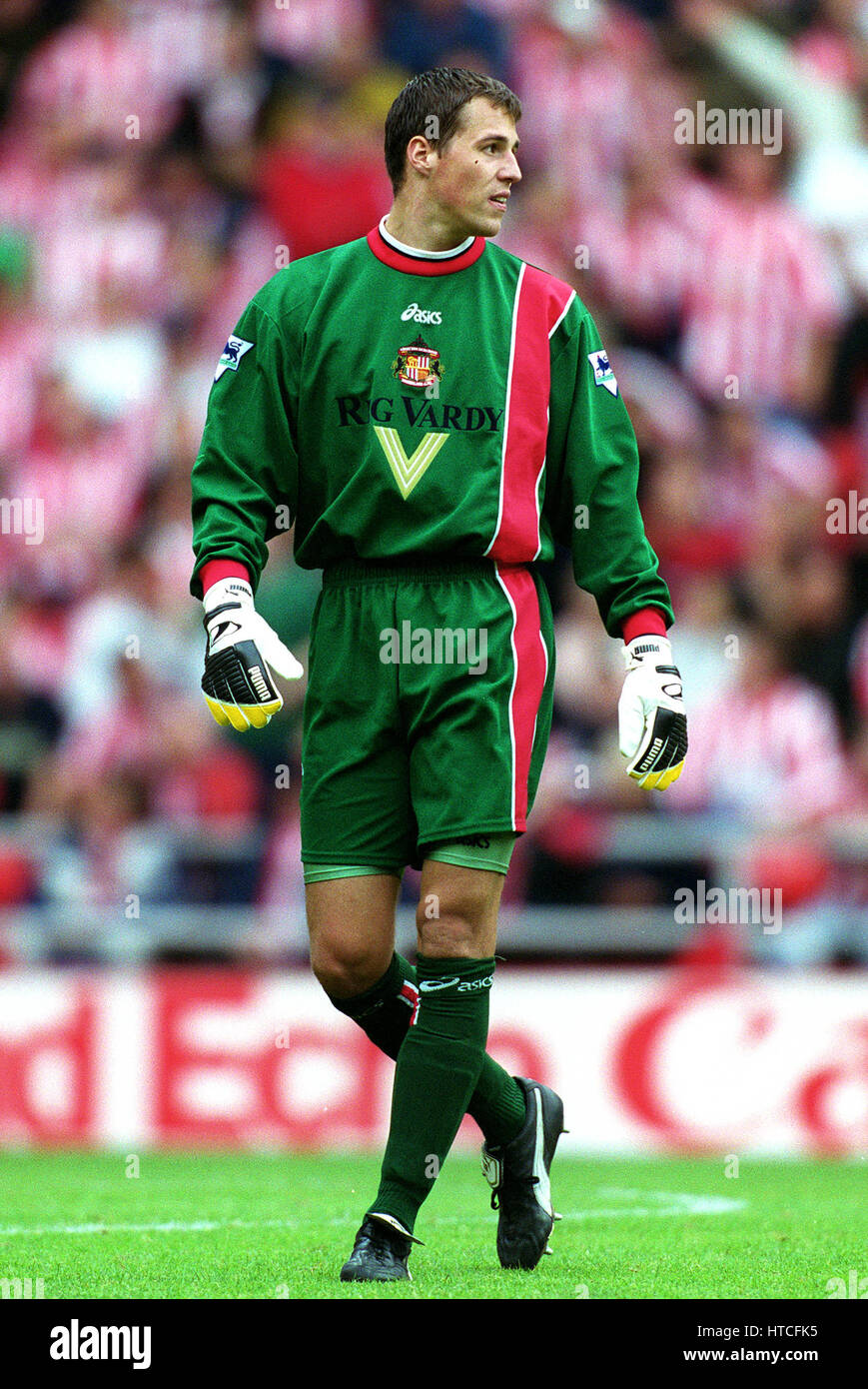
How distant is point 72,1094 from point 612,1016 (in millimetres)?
2238

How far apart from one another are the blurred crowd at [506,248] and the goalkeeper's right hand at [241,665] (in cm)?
465

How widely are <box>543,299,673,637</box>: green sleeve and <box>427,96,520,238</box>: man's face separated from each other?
308 millimetres

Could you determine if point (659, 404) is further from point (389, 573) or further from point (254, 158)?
point (389, 573)

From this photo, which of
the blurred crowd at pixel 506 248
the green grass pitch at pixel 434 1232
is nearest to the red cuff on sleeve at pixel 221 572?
the green grass pitch at pixel 434 1232

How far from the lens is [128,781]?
9781 mm

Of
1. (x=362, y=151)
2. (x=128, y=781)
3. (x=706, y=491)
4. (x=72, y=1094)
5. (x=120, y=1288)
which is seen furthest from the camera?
(x=362, y=151)

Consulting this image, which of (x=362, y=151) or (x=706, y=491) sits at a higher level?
(x=362, y=151)

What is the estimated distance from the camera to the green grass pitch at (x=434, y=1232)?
4.15 metres

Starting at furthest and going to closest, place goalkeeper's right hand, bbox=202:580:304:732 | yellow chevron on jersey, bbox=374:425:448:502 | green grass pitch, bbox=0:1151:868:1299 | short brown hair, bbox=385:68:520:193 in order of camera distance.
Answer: short brown hair, bbox=385:68:520:193, yellow chevron on jersey, bbox=374:425:448:502, goalkeeper's right hand, bbox=202:580:304:732, green grass pitch, bbox=0:1151:868:1299

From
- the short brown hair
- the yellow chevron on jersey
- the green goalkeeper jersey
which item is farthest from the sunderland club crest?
the short brown hair

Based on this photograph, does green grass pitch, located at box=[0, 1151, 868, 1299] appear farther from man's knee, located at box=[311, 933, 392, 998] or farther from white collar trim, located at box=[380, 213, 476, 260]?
white collar trim, located at box=[380, 213, 476, 260]

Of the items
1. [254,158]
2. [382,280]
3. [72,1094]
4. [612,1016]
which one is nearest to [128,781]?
[72,1094]

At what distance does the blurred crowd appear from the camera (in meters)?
9.58

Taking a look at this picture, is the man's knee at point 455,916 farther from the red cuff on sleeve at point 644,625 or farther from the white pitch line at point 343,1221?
the white pitch line at point 343,1221
